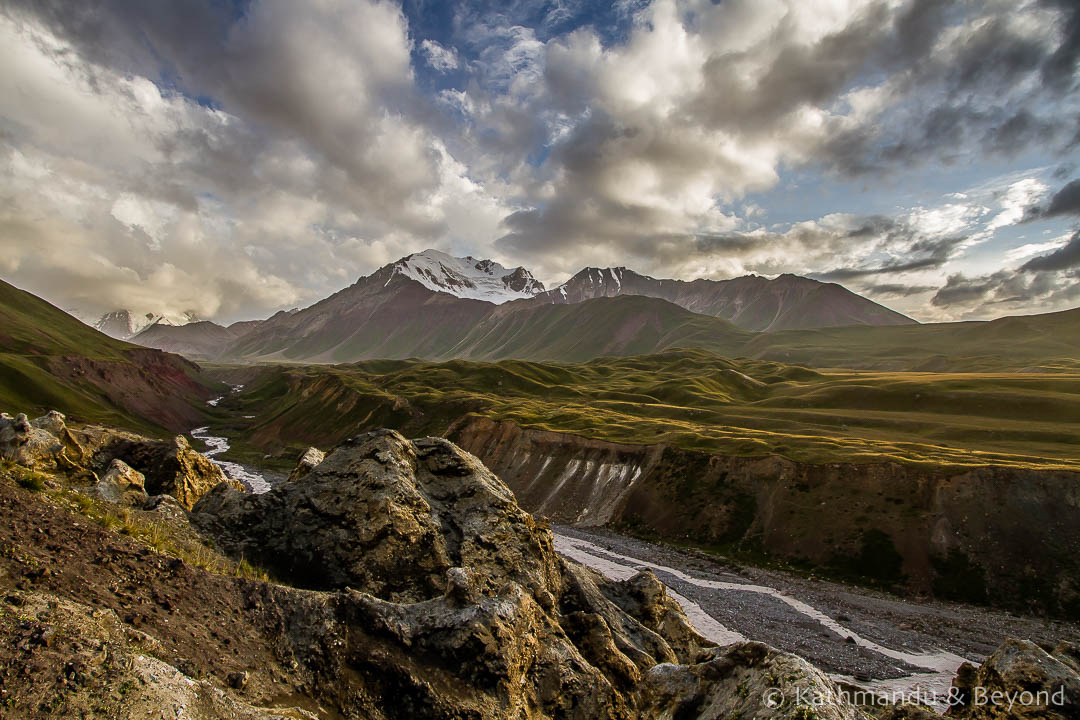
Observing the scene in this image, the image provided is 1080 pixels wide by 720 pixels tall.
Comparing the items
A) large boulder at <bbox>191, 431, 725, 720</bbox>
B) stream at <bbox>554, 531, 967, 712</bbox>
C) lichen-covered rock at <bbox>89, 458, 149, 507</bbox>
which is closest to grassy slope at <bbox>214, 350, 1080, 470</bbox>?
stream at <bbox>554, 531, 967, 712</bbox>

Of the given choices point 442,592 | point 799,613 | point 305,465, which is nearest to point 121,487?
point 305,465

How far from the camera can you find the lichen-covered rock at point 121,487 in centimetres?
3078

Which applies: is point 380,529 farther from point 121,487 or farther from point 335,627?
point 121,487

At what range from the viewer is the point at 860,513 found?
75.5 metres

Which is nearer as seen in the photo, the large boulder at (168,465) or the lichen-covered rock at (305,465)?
the lichen-covered rock at (305,465)

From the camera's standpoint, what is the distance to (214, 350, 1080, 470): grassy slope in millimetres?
96438

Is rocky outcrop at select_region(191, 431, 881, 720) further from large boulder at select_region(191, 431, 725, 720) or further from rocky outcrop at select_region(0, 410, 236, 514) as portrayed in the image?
rocky outcrop at select_region(0, 410, 236, 514)

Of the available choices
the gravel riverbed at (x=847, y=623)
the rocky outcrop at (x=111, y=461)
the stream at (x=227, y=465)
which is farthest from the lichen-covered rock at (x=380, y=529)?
the stream at (x=227, y=465)

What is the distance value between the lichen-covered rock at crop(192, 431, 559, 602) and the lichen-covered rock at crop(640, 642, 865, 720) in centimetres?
884

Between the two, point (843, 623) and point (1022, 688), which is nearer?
point (1022, 688)

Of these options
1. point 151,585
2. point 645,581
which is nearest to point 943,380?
point 645,581

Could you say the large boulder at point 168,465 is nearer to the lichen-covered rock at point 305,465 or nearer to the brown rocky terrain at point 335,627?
the lichen-covered rock at point 305,465

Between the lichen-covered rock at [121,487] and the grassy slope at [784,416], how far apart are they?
279 ft

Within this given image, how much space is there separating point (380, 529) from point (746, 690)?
723 inches
